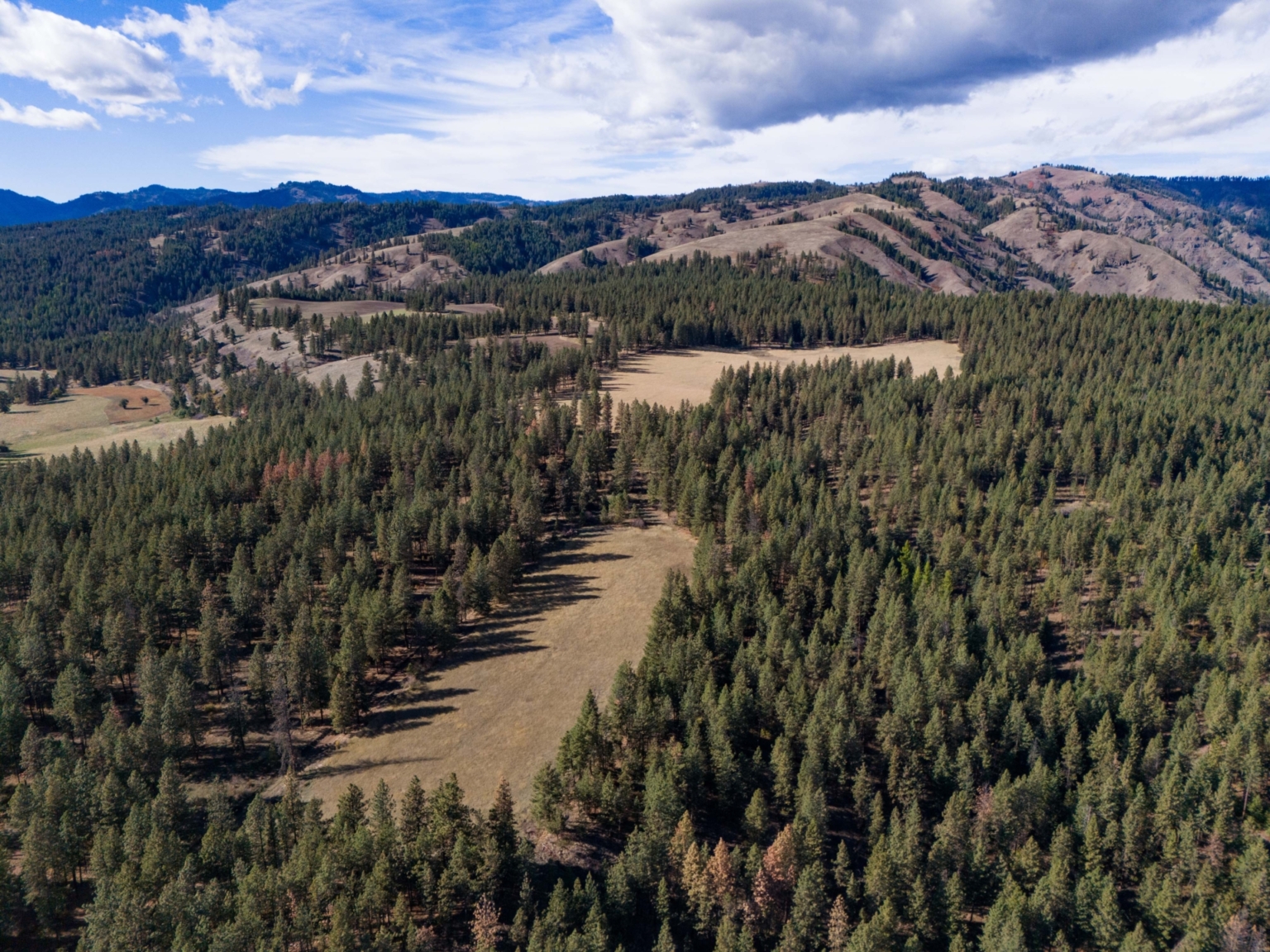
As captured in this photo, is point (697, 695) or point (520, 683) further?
point (520, 683)

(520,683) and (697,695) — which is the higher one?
(697,695)

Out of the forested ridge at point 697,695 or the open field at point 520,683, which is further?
the open field at point 520,683

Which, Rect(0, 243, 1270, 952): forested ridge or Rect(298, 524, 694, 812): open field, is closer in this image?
Rect(0, 243, 1270, 952): forested ridge

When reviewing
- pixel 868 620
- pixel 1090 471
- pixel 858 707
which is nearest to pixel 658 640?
pixel 858 707

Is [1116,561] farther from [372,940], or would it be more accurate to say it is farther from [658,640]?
[372,940]
